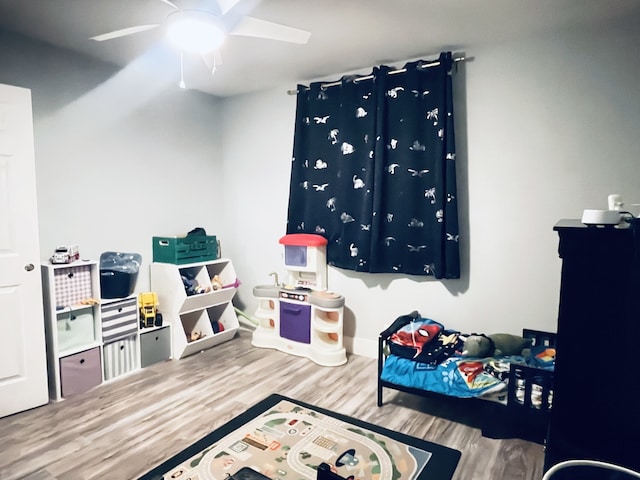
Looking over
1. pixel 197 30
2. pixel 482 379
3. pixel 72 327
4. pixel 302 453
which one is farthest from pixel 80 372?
pixel 482 379

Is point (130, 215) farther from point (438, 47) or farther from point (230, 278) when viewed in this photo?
point (438, 47)

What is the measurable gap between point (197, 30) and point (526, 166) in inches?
86.8

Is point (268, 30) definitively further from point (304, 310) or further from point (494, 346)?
point (494, 346)

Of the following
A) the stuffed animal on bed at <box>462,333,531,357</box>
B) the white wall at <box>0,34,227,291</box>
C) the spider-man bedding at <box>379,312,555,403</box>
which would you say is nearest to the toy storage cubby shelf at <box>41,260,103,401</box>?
the white wall at <box>0,34,227,291</box>

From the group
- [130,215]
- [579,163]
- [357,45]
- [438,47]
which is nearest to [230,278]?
[130,215]

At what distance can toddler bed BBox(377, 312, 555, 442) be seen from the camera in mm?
2160

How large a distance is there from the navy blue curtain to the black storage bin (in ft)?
4.58

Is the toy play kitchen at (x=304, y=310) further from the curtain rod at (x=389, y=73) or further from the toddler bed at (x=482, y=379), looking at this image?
the curtain rod at (x=389, y=73)

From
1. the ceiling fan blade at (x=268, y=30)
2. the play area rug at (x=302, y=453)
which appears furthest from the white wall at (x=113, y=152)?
the play area rug at (x=302, y=453)

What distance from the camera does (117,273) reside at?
301 centimetres

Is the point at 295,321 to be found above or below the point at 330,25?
below

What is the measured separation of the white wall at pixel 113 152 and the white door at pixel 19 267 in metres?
0.33

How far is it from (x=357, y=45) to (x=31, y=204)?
2.36m

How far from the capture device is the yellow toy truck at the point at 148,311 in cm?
326
